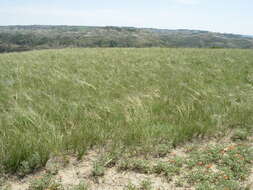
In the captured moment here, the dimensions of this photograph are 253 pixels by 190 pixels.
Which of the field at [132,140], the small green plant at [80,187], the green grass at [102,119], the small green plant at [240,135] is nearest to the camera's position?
the small green plant at [80,187]

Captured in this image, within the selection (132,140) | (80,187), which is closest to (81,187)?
(80,187)

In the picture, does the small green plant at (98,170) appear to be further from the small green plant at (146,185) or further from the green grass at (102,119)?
the small green plant at (146,185)

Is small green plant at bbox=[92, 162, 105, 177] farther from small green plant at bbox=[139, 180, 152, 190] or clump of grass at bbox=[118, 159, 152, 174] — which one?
small green plant at bbox=[139, 180, 152, 190]

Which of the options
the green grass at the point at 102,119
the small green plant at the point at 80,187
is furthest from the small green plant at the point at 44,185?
the green grass at the point at 102,119

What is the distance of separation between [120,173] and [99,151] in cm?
49

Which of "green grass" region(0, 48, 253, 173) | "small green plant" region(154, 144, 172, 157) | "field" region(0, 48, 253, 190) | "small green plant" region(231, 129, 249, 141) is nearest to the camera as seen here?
"field" region(0, 48, 253, 190)

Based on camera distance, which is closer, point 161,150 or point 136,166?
point 136,166

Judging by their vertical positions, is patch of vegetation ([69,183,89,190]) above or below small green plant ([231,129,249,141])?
below

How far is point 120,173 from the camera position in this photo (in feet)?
7.69

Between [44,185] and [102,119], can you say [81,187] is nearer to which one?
[44,185]

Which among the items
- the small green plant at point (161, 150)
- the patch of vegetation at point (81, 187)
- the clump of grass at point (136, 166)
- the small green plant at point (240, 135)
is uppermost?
the small green plant at point (240, 135)

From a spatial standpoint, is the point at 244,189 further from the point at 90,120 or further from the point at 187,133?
the point at 90,120

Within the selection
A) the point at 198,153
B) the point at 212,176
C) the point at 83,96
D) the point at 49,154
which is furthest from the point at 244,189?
the point at 83,96

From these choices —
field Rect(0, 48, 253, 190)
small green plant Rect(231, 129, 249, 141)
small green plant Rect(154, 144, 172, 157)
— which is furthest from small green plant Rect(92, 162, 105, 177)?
small green plant Rect(231, 129, 249, 141)
